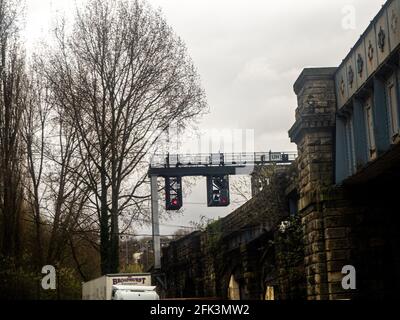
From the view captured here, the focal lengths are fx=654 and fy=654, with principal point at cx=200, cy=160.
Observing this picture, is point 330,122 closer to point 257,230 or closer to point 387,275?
point 387,275

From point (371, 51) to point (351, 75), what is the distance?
1595mm

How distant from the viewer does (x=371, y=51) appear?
1179cm

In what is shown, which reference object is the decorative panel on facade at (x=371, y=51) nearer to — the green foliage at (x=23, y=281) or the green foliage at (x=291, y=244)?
the green foliage at (x=291, y=244)

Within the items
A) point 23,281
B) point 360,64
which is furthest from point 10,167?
point 360,64

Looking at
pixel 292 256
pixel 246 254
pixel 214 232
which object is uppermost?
pixel 214 232

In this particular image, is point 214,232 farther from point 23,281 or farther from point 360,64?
Result: point 23,281

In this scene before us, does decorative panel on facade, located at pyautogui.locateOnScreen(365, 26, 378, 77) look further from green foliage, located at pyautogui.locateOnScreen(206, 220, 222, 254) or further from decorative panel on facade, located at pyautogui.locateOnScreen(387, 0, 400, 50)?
green foliage, located at pyautogui.locateOnScreen(206, 220, 222, 254)

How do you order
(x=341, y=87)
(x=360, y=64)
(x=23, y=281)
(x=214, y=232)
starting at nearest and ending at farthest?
(x=23, y=281), (x=360, y=64), (x=341, y=87), (x=214, y=232)

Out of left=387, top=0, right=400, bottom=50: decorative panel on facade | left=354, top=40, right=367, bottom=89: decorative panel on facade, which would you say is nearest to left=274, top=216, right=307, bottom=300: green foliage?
left=354, top=40, right=367, bottom=89: decorative panel on facade

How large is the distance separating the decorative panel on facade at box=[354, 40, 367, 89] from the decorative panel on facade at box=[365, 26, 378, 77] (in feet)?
0.53

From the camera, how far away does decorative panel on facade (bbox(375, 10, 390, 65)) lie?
10922 millimetres
